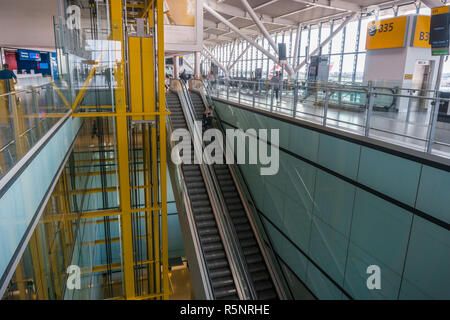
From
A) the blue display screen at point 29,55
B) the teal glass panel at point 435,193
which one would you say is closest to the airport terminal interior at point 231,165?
the teal glass panel at point 435,193

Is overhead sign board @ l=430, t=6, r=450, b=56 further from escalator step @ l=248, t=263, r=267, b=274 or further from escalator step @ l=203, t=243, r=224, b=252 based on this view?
escalator step @ l=203, t=243, r=224, b=252

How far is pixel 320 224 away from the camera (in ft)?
30.5

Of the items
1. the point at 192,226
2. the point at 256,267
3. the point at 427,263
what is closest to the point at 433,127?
the point at 427,263

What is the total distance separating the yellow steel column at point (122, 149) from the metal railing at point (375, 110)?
529 cm

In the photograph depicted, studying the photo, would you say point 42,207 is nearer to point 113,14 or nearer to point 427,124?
point 113,14

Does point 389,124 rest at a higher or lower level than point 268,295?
higher

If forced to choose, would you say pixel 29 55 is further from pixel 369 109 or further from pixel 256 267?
pixel 369 109

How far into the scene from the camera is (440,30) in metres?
8.57

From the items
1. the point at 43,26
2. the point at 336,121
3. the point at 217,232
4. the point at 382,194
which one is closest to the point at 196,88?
the point at 43,26

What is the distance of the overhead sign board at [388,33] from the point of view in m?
12.2

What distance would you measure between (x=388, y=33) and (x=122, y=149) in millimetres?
10471

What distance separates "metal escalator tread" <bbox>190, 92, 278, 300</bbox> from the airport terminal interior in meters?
0.06

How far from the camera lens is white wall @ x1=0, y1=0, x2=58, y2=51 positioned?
1530 centimetres

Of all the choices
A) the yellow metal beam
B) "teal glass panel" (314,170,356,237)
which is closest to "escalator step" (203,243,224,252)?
"teal glass panel" (314,170,356,237)
